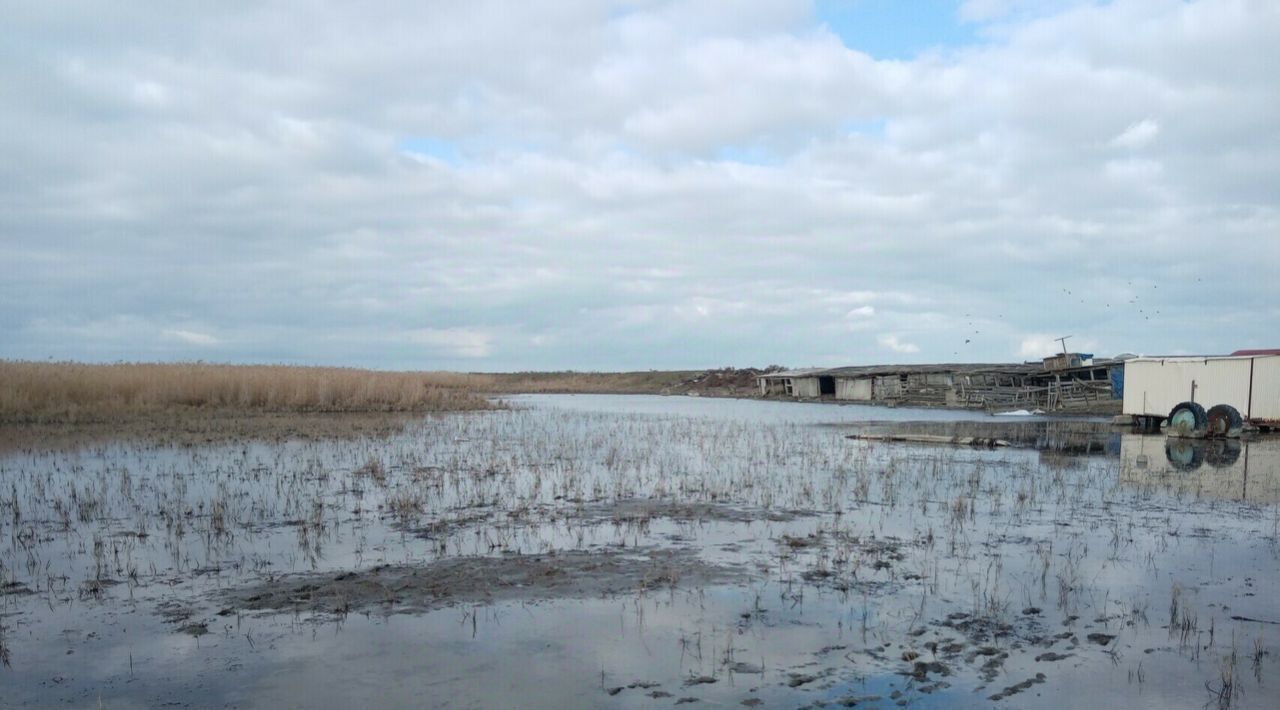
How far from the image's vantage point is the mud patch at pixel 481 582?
834 centimetres

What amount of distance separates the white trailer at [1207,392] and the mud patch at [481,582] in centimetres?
2612

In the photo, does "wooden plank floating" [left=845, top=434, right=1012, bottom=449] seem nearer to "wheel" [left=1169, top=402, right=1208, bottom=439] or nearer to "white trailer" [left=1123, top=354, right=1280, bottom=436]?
"wheel" [left=1169, top=402, right=1208, bottom=439]

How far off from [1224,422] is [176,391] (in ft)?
120

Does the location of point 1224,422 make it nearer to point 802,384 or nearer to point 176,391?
point 176,391

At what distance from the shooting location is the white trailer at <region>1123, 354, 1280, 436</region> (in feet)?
94.6

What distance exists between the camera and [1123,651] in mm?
7156

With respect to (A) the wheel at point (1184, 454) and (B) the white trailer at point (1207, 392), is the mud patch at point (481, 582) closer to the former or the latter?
(A) the wheel at point (1184, 454)

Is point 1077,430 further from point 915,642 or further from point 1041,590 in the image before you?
point 915,642

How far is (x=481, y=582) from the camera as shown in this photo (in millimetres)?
9086

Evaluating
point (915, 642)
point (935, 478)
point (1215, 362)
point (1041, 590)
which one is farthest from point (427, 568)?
point (1215, 362)

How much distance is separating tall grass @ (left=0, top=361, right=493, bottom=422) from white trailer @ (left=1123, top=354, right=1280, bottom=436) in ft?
95.2

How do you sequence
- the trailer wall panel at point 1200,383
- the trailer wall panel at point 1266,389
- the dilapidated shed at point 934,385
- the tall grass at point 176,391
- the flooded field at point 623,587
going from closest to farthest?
the flooded field at point 623,587
the tall grass at point 176,391
the trailer wall panel at point 1266,389
the trailer wall panel at point 1200,383
the dilapidated shed at point 934,385

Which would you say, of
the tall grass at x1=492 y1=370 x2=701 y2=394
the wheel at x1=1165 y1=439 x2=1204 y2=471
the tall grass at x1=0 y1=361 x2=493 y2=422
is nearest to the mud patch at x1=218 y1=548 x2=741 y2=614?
the wheel at x1=1165 y1=439 x2=1204 y2=471

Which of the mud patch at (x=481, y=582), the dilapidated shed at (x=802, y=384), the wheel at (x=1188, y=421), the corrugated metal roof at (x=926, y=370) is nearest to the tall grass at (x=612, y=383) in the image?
the dilapidated shed at (x=802, y=384)
